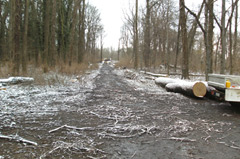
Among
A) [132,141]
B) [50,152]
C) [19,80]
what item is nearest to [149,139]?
[132,141]

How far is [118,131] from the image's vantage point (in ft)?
12.9

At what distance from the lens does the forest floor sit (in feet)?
9.77

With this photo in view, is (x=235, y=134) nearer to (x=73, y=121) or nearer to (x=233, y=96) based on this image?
(x=233, y=96)

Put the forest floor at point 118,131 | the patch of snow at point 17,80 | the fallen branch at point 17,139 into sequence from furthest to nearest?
the patch of snow at point 17,80 → the fallen branch at point 17,139 → the forest floor at point 118,131

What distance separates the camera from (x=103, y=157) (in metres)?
2.83

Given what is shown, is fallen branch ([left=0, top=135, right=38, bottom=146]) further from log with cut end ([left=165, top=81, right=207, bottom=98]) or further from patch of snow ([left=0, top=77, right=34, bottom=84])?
patch of snow ([left=0, top=77, right=34, bottom=84])

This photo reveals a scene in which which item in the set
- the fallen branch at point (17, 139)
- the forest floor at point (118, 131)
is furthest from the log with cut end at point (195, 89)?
the fallen branch at point (17, 139)

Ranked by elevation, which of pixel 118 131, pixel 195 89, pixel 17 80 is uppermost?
pixel 17 80

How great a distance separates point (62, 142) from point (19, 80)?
7.76 m

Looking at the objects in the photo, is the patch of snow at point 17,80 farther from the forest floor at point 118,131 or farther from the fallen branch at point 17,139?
the fallen branch at point 17,139

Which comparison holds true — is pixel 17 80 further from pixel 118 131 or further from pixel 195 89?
pixel 195 89

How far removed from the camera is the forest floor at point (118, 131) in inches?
117

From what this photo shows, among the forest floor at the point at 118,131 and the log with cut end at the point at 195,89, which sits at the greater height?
the log with cut end at the point at 195,89

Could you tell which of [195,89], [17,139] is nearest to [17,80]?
[17,139]
